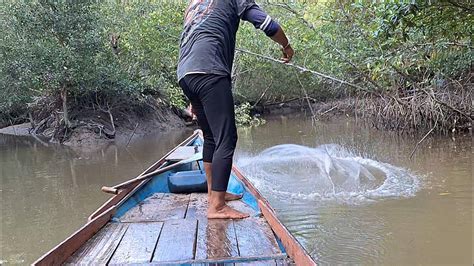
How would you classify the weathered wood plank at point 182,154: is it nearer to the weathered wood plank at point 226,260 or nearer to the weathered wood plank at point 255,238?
the weathered wood plank at point 255,238

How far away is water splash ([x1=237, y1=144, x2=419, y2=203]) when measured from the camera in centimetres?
505

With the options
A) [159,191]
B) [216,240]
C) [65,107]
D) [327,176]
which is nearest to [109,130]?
[65,107]

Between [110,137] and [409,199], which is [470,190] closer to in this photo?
[409,199]

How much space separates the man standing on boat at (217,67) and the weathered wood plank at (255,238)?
10cm

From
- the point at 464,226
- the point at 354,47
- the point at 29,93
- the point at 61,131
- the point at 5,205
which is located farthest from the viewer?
the point at 29,93

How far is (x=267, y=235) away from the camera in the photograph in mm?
2178

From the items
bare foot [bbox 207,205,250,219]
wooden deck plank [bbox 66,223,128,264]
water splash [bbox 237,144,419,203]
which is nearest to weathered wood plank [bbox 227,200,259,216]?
bare foot [bbox 207,205,250,219]

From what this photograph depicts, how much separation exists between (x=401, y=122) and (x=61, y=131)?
865 centimetres

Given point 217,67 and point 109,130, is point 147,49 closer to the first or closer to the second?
point 109,130

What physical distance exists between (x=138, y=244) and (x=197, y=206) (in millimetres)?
716

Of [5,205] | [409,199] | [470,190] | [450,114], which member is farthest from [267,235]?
[450,114]

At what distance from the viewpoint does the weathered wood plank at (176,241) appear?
6.43 feet

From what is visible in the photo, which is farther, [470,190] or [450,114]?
[450,114]

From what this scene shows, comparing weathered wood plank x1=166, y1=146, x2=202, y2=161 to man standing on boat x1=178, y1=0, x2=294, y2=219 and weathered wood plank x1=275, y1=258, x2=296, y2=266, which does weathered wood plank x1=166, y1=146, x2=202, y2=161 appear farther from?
weathered wood plank x1=275, y1=258, x2=296, y2=266
